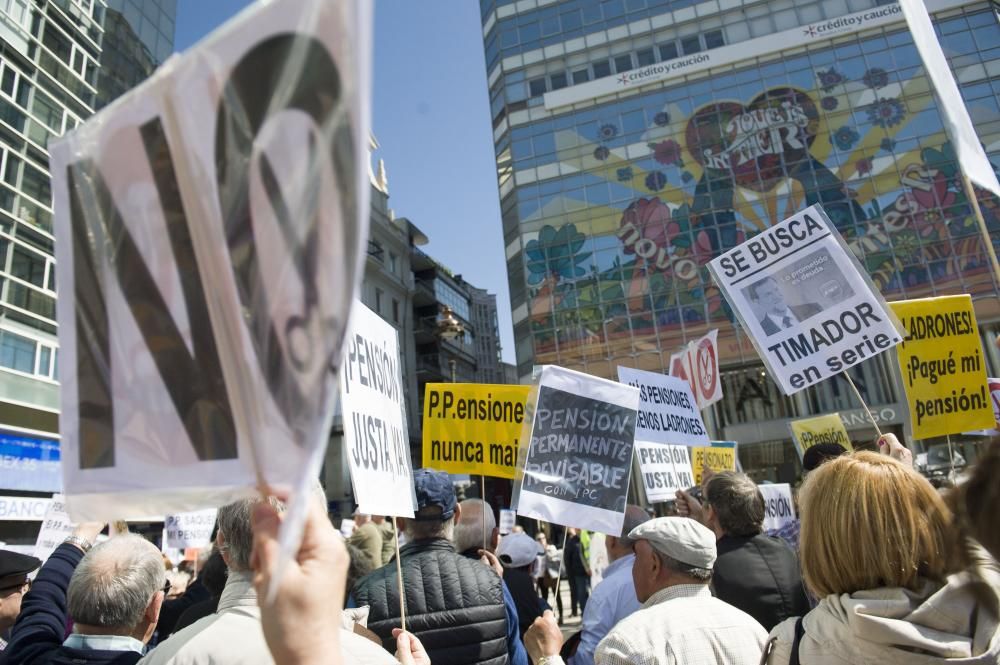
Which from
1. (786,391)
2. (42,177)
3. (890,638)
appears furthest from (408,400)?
(890,638)

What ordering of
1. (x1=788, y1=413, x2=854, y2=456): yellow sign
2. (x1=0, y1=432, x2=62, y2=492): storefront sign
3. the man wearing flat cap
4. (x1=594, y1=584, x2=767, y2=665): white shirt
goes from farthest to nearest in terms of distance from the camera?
(x1=0, y1=432, x2=62, y2=492): storefront sign
(x1=788, y1=413, x2=854, y2=456): yellow sign
the man wearing flat cap
(x1=594, y1=584, x2=767, y2=665): white shirt

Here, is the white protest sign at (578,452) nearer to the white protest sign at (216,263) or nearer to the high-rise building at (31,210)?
the white protest sign at (216,263)

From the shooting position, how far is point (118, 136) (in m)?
1.27

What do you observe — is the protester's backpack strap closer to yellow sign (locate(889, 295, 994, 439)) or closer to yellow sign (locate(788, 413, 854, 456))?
yellow sign (locate(889, 295, 994, 439))

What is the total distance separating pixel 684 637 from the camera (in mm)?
2205

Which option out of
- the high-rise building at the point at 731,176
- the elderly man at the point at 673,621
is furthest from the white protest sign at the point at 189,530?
the high-rise building at the point at 731,176

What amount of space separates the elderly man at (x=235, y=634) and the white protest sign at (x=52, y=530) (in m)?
5.56

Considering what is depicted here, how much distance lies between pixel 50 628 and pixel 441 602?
57.3 inches

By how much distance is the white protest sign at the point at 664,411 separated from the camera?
575 cm

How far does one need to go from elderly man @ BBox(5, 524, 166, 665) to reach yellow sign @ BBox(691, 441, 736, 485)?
17.0 ft

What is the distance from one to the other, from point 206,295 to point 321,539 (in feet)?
1.56

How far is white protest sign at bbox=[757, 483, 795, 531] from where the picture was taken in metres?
6.30

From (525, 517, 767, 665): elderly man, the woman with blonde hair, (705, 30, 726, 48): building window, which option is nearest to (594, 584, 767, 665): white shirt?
(525, 517, 767, 665): elderly man

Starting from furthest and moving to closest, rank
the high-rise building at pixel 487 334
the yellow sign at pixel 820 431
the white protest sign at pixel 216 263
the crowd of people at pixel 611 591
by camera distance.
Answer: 1. the high-rise building at pixel 487 334
2. the yellow sign at pixel 820 431
3. the crowd of people at pixel 611 591
4. the white protest sign at pixel 216 263
